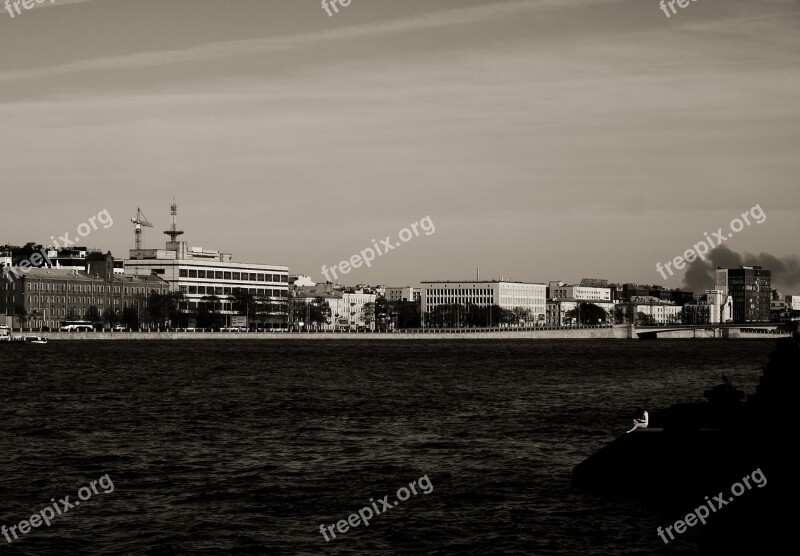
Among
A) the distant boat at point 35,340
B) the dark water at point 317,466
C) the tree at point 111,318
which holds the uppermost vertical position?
the tree at point 111,318

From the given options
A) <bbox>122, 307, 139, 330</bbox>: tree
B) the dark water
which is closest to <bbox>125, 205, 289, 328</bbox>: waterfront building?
<bbox>122, 307, 139, 330</bbox>: tree

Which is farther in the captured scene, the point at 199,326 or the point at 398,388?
the point at 199,326

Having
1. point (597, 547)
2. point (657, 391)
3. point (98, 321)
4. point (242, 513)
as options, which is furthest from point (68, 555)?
point (98, 321)

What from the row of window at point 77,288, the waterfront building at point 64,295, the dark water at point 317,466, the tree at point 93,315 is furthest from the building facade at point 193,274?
the dark water at point 317,466

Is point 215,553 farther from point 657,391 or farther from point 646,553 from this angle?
point 657,391

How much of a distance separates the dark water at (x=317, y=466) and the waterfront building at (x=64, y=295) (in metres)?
109

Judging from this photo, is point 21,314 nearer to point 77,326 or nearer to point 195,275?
point 77,326

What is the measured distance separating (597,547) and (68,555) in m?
7.69

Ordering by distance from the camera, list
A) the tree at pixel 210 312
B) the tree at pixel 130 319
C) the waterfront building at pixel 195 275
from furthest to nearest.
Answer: the waterfront building at pixel 195 275, the tree at pixel 210 312, the tree at pixel 130 319

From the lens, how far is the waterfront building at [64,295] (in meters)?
162

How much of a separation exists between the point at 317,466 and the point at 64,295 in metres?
146

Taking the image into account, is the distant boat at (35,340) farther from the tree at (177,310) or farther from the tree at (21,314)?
the tree at (177,310)

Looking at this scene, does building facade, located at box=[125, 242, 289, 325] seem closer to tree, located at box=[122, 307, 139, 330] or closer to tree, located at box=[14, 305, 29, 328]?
tree, located at box=[122, 307, 139, 330]

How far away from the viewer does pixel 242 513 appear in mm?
22125
